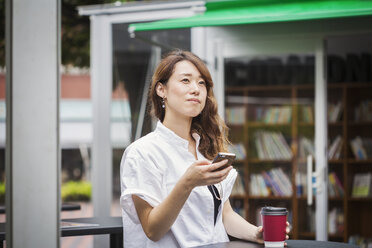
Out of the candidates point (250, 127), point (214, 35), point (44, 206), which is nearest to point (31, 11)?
point (44, 206)

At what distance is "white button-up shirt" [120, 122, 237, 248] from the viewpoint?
226 cm

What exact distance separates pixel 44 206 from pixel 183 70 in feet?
3.78

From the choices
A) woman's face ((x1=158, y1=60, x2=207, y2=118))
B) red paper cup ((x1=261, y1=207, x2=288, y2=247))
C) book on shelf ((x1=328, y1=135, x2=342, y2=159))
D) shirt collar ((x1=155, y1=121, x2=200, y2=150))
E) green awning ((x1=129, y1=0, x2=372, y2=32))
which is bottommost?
red paper cup ((x1=261, y1=207, x2=288, y2=247))

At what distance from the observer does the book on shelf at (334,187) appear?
6.74 metres

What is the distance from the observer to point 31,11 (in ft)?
5.08

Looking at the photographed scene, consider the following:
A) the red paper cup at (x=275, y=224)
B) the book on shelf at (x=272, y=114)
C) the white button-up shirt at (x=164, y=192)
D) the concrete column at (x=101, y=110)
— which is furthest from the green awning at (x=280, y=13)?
the red paper cup at (x=275, y=224)

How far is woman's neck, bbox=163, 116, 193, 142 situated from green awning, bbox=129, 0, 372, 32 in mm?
1997

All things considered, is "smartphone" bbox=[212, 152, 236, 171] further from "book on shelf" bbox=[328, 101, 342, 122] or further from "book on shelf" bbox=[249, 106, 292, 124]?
"book on shelf" bbox=[328, 101, 342, 122]

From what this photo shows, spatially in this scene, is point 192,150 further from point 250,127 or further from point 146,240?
point 250,127

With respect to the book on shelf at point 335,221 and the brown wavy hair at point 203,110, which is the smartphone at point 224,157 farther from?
the book on shelf at point 335,221

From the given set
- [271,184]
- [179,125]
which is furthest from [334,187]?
[179,125]

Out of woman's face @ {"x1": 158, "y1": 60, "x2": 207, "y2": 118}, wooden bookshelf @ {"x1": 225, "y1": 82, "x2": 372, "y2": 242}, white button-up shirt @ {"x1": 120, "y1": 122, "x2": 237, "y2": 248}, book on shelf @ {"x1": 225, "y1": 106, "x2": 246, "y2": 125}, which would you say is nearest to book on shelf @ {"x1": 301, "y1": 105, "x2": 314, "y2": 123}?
wooden bookshelf @ {"x1": 225, "y1": 82, "x2": 372, "y2": 242}

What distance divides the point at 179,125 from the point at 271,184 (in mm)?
4202

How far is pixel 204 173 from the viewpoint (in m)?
2.02
